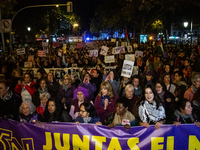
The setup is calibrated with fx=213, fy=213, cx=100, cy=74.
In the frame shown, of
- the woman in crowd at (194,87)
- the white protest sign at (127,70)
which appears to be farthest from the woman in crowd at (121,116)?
the white protest sign at (127,70)

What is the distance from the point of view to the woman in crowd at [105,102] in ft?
14.9

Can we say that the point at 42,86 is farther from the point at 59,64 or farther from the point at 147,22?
the point at 147,22

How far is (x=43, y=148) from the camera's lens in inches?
142

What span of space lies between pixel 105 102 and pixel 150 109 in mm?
1246

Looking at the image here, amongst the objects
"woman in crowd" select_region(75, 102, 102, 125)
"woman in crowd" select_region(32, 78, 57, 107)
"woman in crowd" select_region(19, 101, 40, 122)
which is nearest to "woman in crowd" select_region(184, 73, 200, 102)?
"woman in crowd" select_region(75, 102, 102, 125)

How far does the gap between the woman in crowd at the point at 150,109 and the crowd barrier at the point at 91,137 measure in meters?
0.20

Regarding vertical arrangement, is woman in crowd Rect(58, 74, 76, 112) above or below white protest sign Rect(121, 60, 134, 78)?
below

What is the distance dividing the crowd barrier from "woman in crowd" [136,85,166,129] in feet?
0.66

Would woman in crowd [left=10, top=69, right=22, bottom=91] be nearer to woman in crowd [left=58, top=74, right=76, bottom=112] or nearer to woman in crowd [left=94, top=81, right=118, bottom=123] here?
woman in crowd [left=58, top=74, right=76, bottom=112]

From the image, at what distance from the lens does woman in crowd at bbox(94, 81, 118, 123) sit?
4533 mm

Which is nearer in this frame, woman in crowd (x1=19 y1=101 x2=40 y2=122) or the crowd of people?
the crowd of people

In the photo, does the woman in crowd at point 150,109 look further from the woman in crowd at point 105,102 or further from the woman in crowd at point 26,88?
the woman in crowd at point 26,88

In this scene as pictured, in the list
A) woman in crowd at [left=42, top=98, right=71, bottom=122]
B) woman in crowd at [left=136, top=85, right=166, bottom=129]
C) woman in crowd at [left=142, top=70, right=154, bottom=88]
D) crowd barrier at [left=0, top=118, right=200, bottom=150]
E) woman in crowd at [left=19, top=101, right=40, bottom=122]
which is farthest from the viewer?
woman in crowd at [left=142, top=70, right=154, bottom=88]

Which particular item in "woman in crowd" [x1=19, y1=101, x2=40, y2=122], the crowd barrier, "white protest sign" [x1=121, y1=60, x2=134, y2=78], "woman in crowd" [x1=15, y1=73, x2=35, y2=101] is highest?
"white protest sign" [x1=121, y1=60, x2=134, y2=78]
